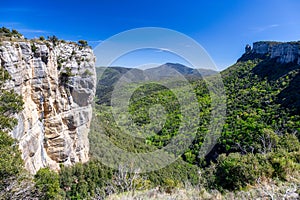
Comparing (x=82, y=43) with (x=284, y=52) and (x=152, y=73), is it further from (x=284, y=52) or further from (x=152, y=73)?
(x=284, y=52)

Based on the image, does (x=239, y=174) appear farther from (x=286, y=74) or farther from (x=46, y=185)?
(x=286, y=74)

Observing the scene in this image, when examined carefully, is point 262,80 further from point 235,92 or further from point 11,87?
point 11,87

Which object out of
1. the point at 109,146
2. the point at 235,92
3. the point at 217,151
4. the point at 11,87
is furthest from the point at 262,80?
the point at 11,87

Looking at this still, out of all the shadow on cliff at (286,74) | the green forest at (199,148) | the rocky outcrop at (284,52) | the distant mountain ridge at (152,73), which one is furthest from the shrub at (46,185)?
the rocky outcrop at (284,52)

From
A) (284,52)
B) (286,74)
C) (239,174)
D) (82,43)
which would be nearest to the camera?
(239,174)

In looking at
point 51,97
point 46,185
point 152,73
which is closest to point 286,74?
point 152,73

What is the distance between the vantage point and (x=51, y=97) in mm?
12258

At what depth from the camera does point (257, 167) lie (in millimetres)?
5953

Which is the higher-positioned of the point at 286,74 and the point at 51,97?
the point at 286,74

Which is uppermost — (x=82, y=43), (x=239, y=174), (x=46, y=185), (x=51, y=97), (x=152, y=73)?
(x=82, y=43)

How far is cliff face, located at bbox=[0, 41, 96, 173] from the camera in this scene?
9203 mm

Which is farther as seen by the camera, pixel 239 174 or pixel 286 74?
pixel 286 74

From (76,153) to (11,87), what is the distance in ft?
32.9

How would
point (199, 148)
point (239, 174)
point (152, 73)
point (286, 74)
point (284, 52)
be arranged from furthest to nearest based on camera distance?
point (284, 52) < point (286, 74) < point (199, 148) < point (152, 73) < point (239, 174)
